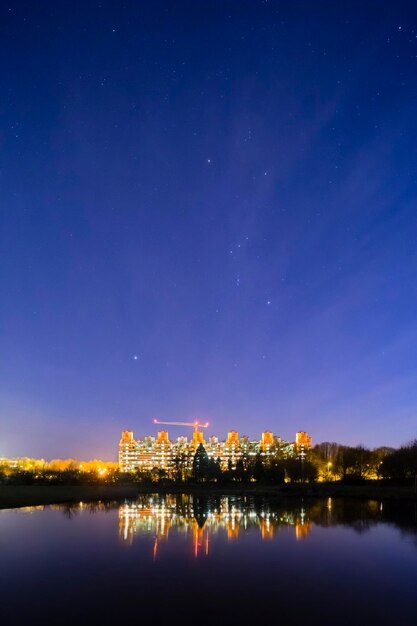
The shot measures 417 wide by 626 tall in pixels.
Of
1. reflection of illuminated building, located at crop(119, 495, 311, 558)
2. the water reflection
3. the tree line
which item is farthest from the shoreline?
the water reflection

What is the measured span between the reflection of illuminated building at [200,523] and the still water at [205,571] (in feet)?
0.47

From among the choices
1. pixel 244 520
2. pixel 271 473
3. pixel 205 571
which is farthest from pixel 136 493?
pixel 205 571

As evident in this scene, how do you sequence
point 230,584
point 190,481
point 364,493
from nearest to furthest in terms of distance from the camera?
point 230,584
point 364,493
point 190,481

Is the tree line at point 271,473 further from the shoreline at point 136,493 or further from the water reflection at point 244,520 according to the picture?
the water reflection at point 244,520

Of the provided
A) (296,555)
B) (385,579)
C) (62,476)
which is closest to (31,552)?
(296,555)

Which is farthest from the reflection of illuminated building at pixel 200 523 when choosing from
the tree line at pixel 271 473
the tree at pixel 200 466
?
the tree at pixel 200 466

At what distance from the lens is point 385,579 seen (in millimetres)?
20750

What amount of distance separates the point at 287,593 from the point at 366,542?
14152 millimetres

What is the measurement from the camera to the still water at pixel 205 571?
15727 mm

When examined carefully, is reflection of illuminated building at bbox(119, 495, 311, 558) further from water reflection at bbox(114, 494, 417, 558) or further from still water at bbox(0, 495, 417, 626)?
still water at bbox(0, 495, 417, 626)

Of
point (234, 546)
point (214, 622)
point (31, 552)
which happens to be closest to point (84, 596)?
point (214, 622)

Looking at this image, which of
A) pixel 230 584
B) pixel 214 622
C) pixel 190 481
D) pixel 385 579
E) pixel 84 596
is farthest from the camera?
pixel 190 481

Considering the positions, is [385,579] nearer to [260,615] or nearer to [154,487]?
[260,615]

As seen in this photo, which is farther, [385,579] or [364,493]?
[364,493]
